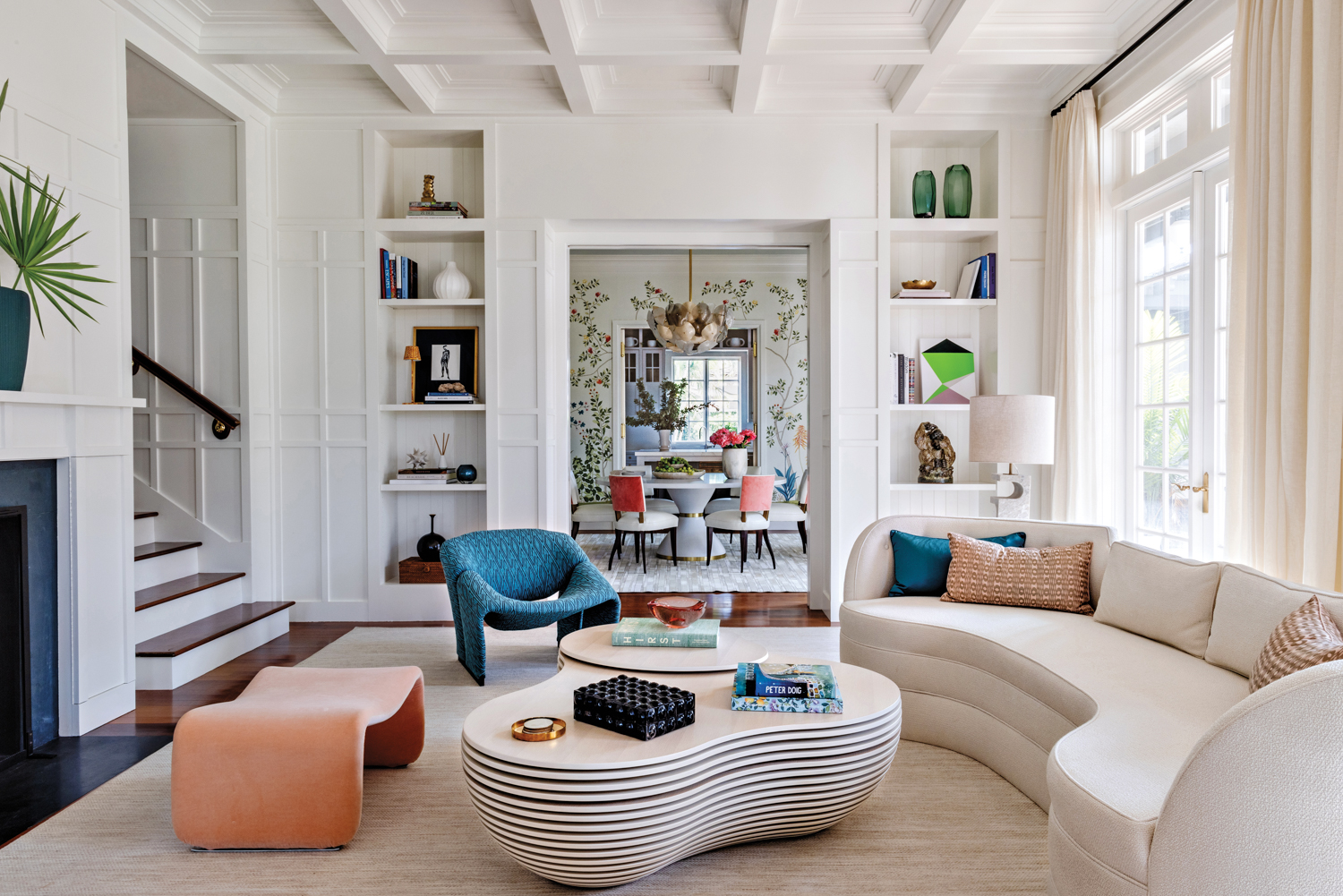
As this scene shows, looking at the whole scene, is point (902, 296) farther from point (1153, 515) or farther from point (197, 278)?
point (197, 278)

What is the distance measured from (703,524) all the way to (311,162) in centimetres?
398

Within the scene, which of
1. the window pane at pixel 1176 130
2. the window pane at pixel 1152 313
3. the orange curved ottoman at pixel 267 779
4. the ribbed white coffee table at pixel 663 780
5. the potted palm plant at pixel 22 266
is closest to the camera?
the ribbed white coffee table at pixel 663 780

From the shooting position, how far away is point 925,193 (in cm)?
469

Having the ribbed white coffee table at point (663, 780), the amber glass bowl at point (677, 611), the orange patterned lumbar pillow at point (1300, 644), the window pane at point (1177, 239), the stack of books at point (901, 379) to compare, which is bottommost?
the ribbed white coffee table at point (663, 780)

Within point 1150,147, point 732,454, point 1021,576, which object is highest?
point 1150,147

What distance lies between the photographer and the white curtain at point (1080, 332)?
4.13 m

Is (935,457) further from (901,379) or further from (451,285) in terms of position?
(451,285)

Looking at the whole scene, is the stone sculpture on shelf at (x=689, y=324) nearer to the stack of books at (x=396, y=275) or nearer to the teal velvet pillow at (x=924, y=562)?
the stack of books at (x=396, y=275)

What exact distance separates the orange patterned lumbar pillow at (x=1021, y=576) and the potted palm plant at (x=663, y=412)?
18.7ft

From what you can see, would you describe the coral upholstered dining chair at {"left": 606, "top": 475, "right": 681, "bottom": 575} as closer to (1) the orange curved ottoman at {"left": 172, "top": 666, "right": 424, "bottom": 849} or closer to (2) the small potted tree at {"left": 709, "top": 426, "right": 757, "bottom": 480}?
(2) the small potted tree at {"left": 709, "top": 426, "right": 757, "bottom": 480}

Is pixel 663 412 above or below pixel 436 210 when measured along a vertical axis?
below

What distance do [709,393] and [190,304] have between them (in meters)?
5.61

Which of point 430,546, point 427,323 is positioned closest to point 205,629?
point 430,546

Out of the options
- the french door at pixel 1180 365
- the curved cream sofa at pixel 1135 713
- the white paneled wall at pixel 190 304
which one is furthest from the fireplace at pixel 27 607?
the french door at pixel 1180 365
